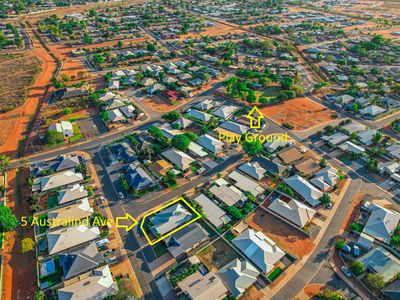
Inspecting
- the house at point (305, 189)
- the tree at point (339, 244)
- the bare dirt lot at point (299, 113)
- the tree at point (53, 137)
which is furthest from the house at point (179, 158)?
the tree at point (339, 244)

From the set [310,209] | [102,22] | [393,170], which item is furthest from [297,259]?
[102,22]

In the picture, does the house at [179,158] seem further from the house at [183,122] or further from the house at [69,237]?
the house at [69,237]

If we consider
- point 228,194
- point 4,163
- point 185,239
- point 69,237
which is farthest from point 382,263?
point 4,163

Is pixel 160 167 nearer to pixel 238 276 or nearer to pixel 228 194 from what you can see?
pixel 228 194

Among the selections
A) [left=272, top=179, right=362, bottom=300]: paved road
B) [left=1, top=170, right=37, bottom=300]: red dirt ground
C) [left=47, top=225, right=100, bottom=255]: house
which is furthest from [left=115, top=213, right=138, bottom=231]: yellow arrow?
[left=272, top=179, right=362, bottom=300]: paved road

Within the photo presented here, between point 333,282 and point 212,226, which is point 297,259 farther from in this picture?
point 212,226

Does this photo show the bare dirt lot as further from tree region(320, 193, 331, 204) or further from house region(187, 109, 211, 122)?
tree region(320, 193, 331, 204)
